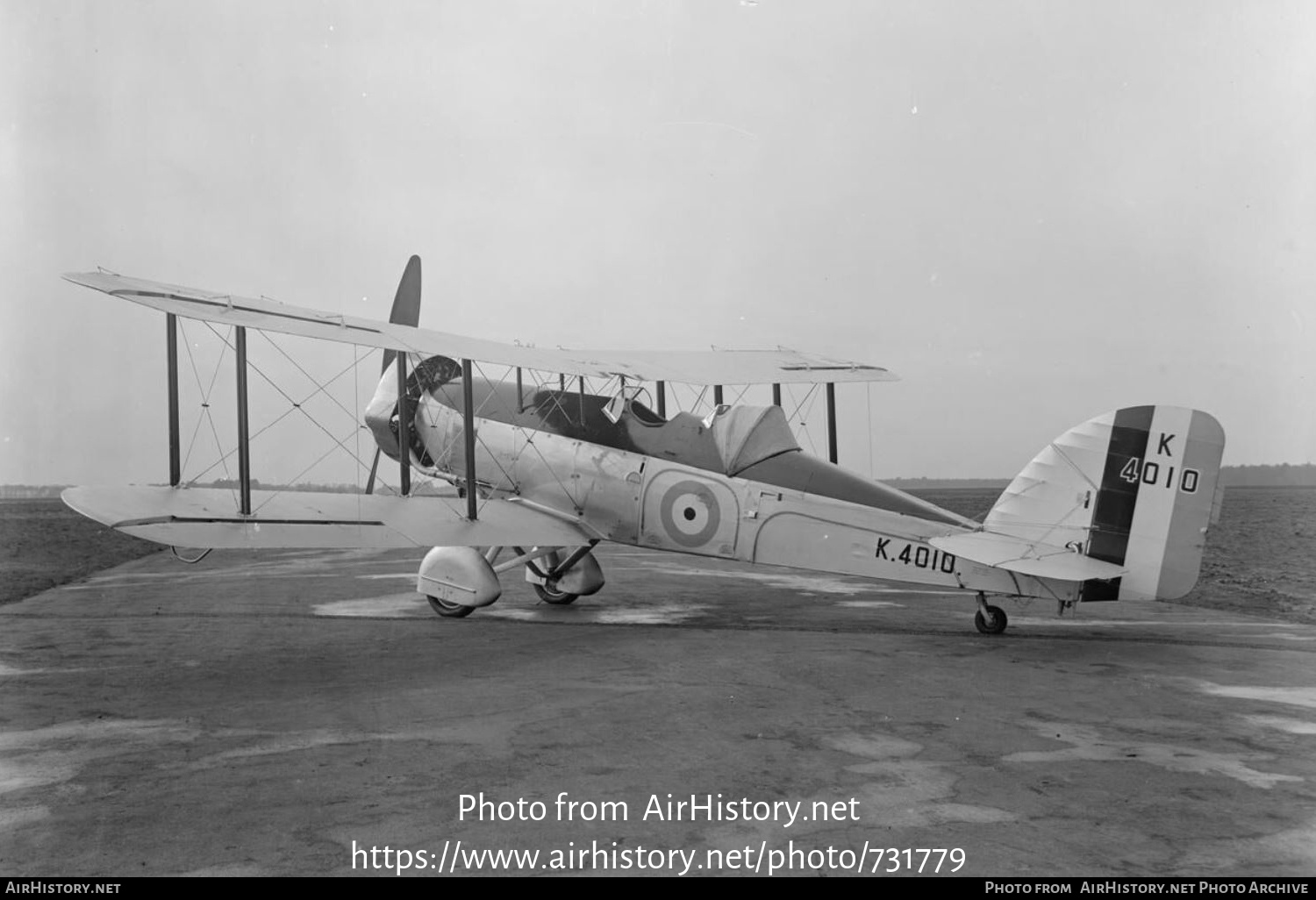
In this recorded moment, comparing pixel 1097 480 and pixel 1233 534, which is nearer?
pixel 1097 480

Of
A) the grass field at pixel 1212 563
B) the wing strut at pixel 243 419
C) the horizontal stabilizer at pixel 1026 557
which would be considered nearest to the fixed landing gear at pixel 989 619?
the horizontal stabilizer at pixel 1026 557

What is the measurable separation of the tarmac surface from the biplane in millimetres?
824

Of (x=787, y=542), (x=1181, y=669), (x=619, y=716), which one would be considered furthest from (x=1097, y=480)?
(x=619, y=716)

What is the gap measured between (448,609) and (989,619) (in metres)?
5.63

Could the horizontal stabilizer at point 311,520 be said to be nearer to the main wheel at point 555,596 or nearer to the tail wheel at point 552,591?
the tail wheel at point 552,591

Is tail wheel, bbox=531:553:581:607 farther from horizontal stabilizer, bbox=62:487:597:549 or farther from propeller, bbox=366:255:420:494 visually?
propeller, bbox=366:255:420:494

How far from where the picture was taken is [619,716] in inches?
257

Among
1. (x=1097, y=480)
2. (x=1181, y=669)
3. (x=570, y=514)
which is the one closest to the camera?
(x=1181, y=669)

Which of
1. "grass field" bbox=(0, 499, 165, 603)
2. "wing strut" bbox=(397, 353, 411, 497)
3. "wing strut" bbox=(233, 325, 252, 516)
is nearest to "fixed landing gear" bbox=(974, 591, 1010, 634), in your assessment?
"wing strut" bbox=(397, 353, 411, 497)

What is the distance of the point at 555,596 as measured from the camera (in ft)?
40.7

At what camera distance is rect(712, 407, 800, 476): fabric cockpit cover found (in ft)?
34.9

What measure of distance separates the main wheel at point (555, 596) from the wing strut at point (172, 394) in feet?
15.4
